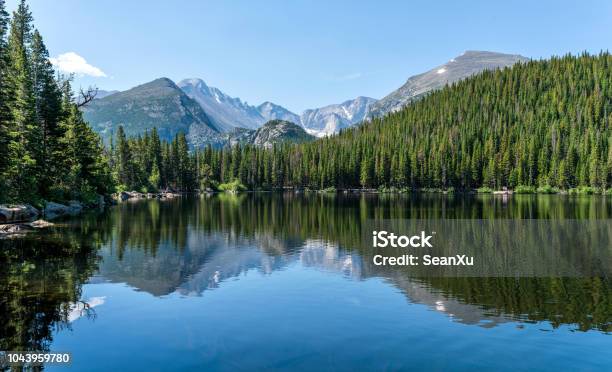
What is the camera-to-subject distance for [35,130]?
6034 cm

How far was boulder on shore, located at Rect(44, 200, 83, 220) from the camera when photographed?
66931 mm

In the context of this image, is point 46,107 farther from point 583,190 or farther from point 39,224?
point 583,190

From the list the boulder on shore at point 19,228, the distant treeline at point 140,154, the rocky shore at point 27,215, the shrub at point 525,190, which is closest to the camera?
the boulder on shore at point 19,228

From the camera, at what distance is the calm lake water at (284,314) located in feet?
53.4

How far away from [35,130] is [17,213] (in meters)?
12.6

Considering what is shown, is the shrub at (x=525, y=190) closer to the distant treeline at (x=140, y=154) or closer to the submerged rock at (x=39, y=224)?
the distant treeline at (x=140, y=154)

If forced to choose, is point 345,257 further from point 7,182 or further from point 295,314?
point 7,182

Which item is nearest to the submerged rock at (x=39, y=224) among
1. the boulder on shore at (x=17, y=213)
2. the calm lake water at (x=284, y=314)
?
the boulder on shore at (x=17, y=213)

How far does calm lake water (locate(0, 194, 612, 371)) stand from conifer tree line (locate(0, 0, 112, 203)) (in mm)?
20062

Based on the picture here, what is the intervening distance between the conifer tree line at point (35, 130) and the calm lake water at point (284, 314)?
20.1 metres

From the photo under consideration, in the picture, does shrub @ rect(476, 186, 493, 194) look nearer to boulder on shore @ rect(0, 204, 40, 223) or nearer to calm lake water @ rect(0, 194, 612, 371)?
calm lake water @ rect(0, 194, 612, 371)

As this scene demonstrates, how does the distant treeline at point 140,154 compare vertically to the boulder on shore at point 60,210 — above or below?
above

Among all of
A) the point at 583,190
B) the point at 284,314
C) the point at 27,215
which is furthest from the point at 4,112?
the point at 583,190

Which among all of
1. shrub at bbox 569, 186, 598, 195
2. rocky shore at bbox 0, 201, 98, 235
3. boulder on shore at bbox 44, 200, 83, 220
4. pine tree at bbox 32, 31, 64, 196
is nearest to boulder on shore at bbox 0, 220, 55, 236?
rocky shore at bbox 0, 201, 98, 235
